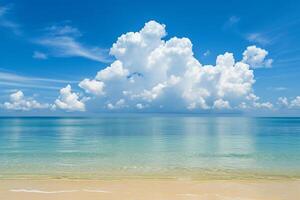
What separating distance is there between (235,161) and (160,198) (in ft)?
42.6

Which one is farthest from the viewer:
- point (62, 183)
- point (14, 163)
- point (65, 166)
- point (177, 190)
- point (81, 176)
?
point (14, 163)

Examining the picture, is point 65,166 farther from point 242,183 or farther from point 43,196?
point 242,183

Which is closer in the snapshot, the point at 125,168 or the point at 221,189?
the point at 221,189

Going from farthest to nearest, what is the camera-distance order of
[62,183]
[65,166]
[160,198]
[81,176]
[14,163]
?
[14,163] < [65,166] < [81,176] < [62,183] < [160,198]

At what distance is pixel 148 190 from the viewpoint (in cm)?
1406

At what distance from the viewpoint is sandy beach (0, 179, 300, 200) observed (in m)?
12.9

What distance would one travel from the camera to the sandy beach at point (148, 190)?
12.9m

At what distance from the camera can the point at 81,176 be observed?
1803cm

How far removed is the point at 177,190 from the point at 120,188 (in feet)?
8.10

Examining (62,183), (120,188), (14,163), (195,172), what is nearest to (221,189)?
(120,188)

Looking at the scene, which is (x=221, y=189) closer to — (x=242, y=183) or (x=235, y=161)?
(x=242, y=183)

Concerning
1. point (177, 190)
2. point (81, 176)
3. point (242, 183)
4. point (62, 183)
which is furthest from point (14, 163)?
point (242, 183)

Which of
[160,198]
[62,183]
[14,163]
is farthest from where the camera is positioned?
[14,163]

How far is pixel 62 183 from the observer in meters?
15.4
